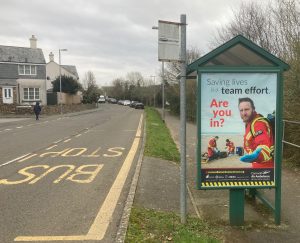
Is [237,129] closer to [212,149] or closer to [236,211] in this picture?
[212,149]

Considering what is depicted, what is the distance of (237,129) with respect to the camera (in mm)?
5609

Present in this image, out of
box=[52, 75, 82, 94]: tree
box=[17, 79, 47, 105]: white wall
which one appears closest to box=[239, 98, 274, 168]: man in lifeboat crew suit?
box=[17, 79, 47, 105]: white wall

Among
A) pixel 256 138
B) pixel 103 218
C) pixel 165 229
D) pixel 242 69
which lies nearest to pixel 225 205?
pixel 256 138

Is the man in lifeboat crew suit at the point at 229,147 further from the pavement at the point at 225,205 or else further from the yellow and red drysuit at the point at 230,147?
the pavement at the point at 225,205

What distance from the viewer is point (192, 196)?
23.4 feet

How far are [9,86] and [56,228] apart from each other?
165 feet

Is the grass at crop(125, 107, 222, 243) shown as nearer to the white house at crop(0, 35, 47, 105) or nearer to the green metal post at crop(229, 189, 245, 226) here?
the green metal post at crop(229, 189, 245, 226)

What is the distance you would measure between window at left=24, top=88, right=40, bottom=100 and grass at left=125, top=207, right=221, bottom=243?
173 feet

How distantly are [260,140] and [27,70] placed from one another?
2184 inches

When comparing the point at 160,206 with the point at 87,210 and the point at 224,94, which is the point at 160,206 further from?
the point at 224,94

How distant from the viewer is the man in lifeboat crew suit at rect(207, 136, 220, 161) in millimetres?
5613

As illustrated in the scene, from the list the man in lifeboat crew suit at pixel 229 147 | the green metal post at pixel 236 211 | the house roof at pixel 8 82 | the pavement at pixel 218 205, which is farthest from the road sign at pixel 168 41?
the house roof at pixel 8 82

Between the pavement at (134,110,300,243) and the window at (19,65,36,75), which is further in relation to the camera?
the window at (19,65,36,75)

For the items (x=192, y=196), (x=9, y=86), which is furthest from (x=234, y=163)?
(x=9, y=86)
